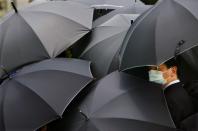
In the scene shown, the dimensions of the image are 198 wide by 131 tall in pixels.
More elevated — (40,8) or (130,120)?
(40,8)

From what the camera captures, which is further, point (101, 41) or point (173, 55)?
point (101, 41)

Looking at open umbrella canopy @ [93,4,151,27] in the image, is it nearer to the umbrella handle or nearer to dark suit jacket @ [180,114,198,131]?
the umbrella handle

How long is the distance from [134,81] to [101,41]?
1.09m

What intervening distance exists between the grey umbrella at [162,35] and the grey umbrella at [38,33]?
3.64 ft

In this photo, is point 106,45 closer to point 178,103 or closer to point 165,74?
point 165,74

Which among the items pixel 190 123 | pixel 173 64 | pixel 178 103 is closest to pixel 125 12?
pixel 173 64

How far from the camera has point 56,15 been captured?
18.6 feet

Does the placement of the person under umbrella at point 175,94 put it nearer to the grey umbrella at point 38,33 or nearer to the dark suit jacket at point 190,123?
the dark suit jacket at point 190,123

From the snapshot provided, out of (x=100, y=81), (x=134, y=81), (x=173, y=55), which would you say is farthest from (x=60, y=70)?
(x=173, y=55)

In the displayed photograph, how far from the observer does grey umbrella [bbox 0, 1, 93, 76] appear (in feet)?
17.5

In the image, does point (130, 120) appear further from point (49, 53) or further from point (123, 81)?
point (49, 53)

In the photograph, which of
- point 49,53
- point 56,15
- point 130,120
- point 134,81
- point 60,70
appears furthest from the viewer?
point 56,15

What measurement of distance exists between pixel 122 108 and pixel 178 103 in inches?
19.1

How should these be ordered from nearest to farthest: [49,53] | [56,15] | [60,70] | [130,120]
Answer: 1. [130,120]
2. [60,70]
3. [49,53]
4. [56,15]
